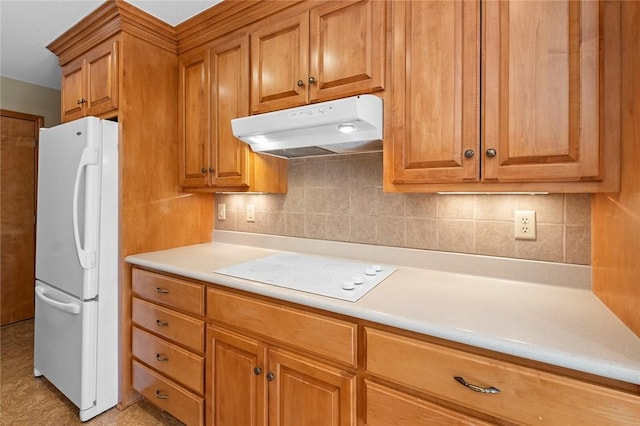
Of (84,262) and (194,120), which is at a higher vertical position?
(194,120)

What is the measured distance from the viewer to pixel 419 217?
1.52 meters

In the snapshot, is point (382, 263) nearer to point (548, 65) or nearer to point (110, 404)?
point (548, 65)

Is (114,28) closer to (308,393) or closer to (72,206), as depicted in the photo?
(72,206)

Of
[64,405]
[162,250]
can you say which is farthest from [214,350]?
[64,405]

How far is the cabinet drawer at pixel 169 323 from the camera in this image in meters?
1.48

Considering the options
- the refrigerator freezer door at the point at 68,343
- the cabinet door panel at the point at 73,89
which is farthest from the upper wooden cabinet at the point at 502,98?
the cabinet door panel at the point at 73,89

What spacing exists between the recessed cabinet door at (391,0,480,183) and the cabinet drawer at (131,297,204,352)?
1189mm

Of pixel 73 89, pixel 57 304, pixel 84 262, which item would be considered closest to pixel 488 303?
pixel 84 262

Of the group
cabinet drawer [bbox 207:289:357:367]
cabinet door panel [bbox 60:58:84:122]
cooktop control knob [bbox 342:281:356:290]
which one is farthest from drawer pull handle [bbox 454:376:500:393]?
cabinet door panel [bbox 60:58:84:122]

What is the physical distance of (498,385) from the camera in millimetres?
821

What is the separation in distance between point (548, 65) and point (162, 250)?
85.0 inches

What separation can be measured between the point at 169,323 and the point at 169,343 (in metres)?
0.11

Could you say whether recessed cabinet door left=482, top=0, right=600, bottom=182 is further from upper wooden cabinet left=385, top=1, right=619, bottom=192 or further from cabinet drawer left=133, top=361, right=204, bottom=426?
cabinet drawer left=133, top=361, right=204, bottom=426

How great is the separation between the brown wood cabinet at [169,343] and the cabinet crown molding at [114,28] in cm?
143
